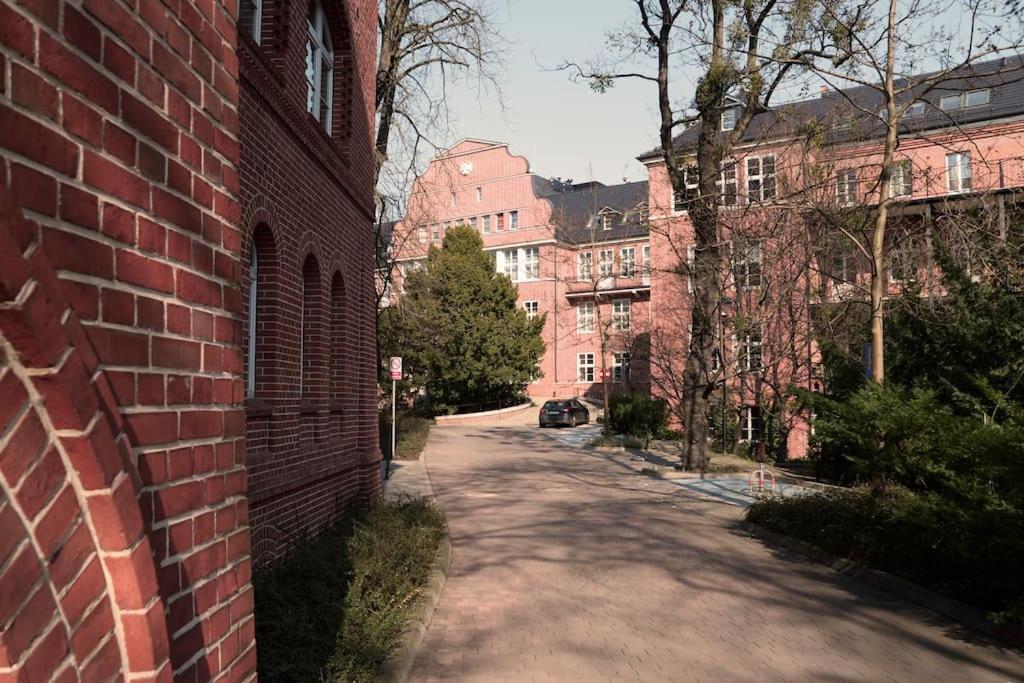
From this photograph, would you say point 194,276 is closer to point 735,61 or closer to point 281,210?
point 281,210

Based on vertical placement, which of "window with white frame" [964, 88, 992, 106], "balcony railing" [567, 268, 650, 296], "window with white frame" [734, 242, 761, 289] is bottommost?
"window with white frame" [734, 242, 761, 289]

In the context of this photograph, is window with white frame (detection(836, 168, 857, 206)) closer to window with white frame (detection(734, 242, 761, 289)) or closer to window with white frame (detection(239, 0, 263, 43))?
window with white frame (detection(734, 242, 761, 289))

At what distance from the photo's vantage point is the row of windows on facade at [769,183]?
40.0 feet

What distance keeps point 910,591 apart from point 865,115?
8.45 metres

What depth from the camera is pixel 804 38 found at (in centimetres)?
1205

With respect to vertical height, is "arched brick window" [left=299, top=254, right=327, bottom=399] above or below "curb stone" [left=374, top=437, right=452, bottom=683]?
above

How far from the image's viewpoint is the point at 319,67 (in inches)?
410

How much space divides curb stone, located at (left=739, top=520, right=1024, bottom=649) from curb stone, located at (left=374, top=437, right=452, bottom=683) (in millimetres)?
4382

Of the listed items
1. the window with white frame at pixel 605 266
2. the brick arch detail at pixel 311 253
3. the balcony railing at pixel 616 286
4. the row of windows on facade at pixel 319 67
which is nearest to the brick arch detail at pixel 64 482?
the brick arch detail at pixel 311 253

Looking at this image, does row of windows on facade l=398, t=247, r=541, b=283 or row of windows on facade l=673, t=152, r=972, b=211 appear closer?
row of windows on facade l=673, t=152, r=972, b=211

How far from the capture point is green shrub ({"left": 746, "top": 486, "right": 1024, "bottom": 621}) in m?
6.74

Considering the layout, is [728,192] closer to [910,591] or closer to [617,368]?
[910,591]

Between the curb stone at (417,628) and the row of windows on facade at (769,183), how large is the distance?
256 inches

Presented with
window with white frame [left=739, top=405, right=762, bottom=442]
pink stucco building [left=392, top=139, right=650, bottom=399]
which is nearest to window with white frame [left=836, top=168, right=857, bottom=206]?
window with white frame [left=739, top=405, right=762, bottom=442]
